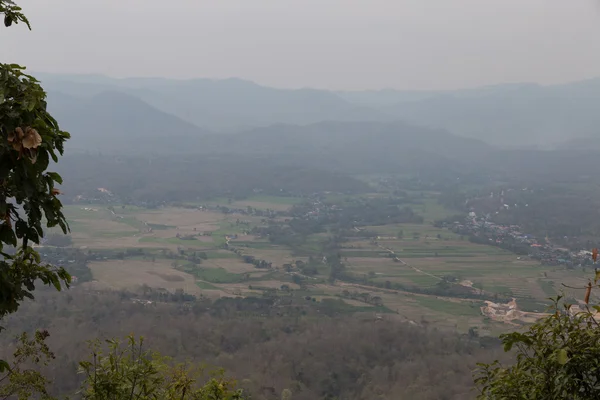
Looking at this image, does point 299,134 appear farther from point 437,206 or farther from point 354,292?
point 354,292

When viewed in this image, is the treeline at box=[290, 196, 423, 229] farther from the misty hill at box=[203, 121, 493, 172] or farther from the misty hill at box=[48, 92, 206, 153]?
the misty hill at box=[48, 92, 206, 153]

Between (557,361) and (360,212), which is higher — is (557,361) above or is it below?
above

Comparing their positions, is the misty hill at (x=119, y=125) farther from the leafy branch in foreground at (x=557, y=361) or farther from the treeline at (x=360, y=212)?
the leafy branch in foreground at (x=557, y=361)

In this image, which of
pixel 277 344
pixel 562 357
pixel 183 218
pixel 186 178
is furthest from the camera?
pixel 186 178

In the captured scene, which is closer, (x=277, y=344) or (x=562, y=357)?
(x=562, y=357)

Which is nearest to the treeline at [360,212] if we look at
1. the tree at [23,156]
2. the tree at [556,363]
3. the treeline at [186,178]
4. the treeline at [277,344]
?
the treeline at [186,178]

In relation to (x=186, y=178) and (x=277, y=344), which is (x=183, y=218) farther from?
(x=277, y=344)

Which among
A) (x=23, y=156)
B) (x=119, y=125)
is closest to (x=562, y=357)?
(x=23, y=156)

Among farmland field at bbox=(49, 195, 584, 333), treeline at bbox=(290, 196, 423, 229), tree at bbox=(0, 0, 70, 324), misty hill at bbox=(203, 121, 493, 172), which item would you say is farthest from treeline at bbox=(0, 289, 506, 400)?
misty hill at bbox=(203, 121, 493, 172)
